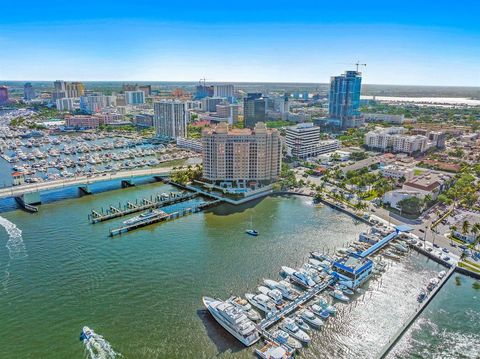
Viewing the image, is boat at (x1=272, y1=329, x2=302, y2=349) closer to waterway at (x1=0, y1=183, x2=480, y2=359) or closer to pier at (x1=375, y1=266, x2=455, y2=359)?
waterway at (x1=0, y1=183, x2=480, y2=359)

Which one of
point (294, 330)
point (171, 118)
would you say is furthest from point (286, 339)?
point (171, 118)

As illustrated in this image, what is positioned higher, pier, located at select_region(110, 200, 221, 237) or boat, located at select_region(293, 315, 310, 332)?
pier, located at select_region(110, 200, 221, 237)

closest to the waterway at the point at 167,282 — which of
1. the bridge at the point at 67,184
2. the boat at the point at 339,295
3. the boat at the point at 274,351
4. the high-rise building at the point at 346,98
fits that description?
the boat at the point at 339,295

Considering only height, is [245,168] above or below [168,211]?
above

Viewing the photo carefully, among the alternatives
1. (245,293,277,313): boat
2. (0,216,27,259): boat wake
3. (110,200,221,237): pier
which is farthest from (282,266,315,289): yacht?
(0,216,27,259): boat wake

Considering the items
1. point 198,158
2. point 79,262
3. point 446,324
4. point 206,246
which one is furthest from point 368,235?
point 198,158

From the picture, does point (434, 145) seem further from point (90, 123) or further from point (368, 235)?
point (90, 123)

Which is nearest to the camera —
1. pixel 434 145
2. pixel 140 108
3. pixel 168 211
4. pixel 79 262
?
pixel 79 262
